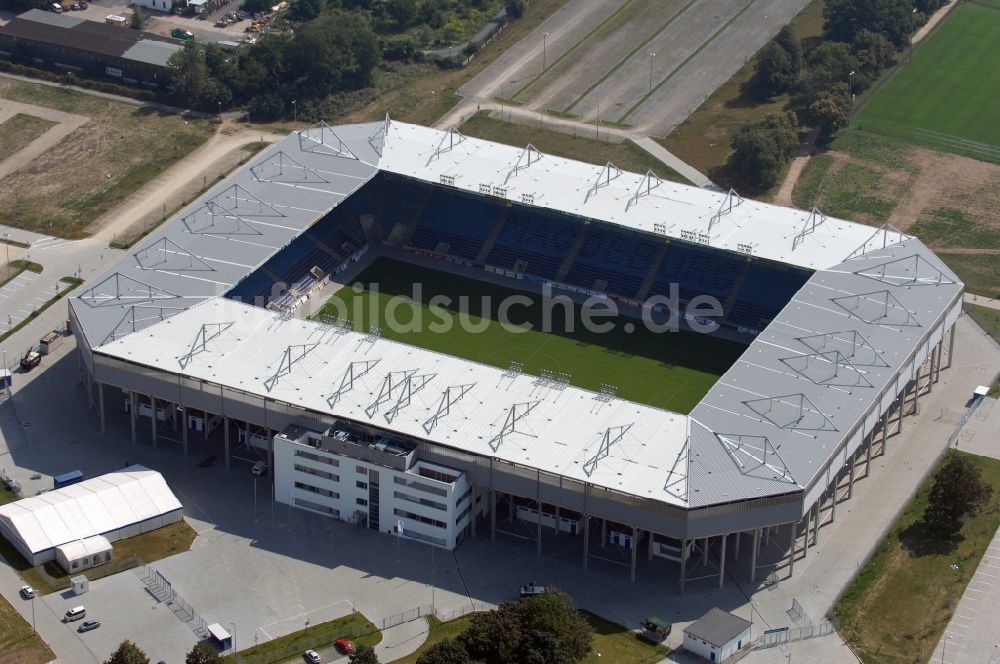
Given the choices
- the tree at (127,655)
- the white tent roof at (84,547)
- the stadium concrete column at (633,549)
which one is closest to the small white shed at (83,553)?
the white tent roof at (84,547)

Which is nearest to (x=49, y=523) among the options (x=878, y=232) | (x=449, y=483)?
(x=449, y=483)

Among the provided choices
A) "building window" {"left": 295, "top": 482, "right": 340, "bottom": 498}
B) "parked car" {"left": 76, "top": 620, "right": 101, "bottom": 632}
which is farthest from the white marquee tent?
"building window" {"left": 295, "top": 482, "right": 340, "bottom": 498}

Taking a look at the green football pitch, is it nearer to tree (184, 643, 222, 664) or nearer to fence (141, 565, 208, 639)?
fence (141, 565, 208, 639)

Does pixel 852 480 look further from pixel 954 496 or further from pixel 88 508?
pixel 88 508

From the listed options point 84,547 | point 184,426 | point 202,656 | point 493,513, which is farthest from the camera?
point 184,426

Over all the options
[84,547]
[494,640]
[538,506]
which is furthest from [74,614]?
[538,506]

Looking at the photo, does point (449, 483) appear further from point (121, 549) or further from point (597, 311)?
point (597, 311)
